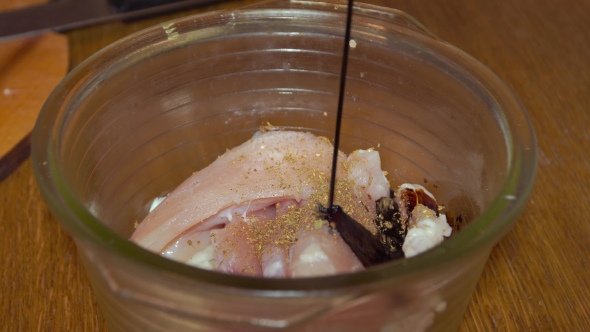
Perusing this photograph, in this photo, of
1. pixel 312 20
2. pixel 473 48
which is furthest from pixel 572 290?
pixel 473 48

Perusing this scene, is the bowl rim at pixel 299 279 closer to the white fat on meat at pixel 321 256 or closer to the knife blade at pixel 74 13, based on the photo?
the white fat on meat at pixel 321 256

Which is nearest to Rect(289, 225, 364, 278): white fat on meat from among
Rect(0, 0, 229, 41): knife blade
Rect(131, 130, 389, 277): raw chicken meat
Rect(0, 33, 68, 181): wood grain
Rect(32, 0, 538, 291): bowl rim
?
Rect(131, 130, 389, 277): raw chicken meat

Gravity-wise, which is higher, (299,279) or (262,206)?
(299,279)

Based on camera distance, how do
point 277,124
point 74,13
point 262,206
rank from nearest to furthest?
point 262,206 < point 277,124 < point 74,13

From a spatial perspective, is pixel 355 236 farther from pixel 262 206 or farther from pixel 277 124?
pixel 277 124

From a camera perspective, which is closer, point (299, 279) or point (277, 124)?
point (299, 279)

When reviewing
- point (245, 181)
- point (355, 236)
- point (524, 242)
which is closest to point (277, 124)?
point (245, 181)

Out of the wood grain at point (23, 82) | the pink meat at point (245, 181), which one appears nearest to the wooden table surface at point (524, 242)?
the wood grain at point (23, 82)

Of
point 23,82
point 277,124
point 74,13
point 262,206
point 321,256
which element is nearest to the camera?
point 321,256
